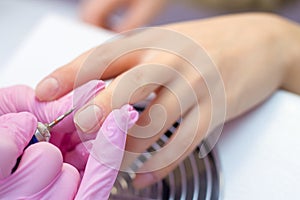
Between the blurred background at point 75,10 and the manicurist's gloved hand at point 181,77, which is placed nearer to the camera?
the manicurist's gloved hand at point 181,77

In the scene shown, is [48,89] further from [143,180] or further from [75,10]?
[75,10]

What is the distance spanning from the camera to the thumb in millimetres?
363

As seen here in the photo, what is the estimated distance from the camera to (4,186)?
0.38 m

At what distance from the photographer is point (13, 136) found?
376 millimetres

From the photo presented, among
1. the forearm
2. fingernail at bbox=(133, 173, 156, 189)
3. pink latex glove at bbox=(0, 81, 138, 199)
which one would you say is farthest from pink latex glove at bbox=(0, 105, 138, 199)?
the forearm

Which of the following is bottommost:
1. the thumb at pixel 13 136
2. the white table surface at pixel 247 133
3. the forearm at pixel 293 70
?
the forearm at pixel 293 70

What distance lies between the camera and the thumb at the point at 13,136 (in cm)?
36

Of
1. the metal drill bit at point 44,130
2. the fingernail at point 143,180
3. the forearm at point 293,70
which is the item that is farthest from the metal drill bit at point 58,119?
the forearm at point 293,70

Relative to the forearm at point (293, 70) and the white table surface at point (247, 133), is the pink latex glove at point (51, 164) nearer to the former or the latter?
the white table surface at point (247, 133)

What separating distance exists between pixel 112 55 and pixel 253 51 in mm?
203

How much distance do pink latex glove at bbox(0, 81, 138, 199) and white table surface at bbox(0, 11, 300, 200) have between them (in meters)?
0.15

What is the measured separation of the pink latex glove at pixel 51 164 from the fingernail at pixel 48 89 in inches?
2.4

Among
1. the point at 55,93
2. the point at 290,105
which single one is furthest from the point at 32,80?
the point at 290,105

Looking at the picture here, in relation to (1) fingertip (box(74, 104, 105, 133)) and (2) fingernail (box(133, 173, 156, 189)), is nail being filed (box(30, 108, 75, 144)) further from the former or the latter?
(2) fingernail (box(133, 173, 156, 189))
